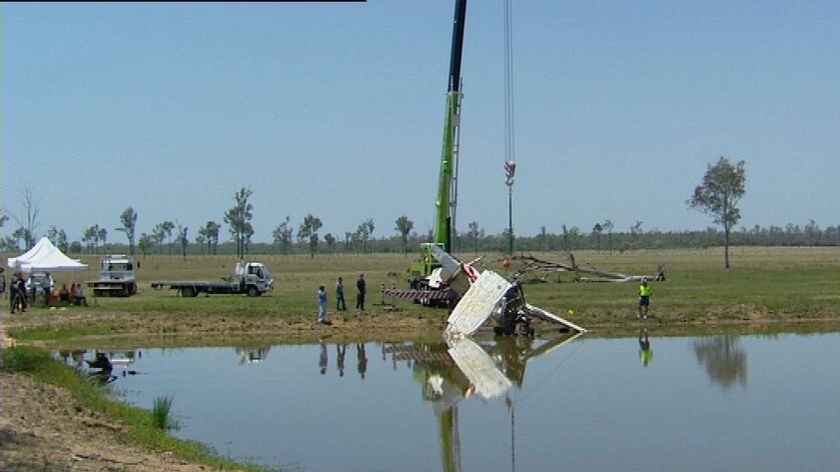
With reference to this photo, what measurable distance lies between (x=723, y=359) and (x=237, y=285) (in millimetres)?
29417

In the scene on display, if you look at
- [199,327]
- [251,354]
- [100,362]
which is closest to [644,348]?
[251,354]

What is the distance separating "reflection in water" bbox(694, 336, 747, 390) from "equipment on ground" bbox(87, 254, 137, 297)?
29052 millimetres

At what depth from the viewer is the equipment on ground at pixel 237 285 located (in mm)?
50969

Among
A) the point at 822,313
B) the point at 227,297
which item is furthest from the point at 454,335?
the point at 227,297

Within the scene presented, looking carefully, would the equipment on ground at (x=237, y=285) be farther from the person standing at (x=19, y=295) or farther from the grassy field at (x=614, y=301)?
the person standing at (x=19, y=295)

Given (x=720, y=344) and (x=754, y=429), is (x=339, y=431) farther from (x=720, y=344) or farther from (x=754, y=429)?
(x=720, y=344)

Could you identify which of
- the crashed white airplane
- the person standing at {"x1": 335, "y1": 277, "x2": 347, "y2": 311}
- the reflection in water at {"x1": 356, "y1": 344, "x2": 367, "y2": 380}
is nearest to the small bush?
the reflection in water at {"x1": 356, "y1": 344, "x2": 367, "y2": 380}

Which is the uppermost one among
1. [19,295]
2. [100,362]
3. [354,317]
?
[19,295]

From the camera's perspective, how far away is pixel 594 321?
3816 centimetres

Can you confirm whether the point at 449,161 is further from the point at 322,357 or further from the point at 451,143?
the point at 322,357

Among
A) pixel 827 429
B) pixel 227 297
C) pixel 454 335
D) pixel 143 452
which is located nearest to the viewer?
pixel 143 452

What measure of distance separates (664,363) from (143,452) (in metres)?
15.9

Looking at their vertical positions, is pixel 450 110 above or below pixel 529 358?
above

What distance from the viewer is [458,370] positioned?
2591 cm
